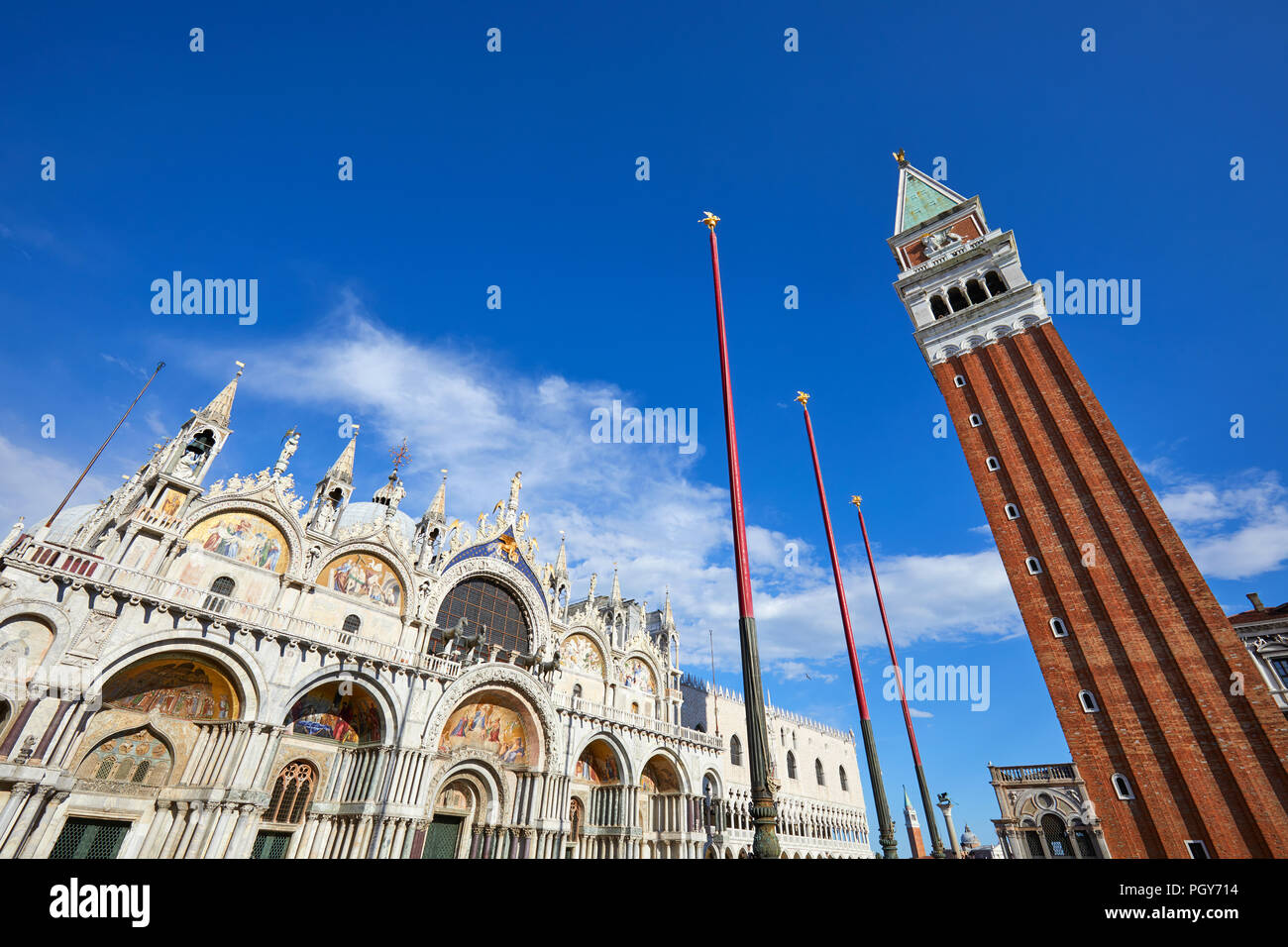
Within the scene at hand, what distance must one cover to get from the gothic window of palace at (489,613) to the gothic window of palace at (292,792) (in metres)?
6.42

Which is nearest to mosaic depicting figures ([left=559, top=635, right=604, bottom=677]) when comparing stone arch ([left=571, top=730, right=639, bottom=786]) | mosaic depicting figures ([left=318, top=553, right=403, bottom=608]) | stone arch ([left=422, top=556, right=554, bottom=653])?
stone arch ([left=422, top=556, right=554, bottom=653])

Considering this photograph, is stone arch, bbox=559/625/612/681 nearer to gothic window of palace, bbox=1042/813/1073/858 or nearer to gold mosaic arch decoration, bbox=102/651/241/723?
gold mosaic arch decoration, bbox=102/651/241/723

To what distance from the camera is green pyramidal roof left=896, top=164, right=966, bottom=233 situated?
3909 centimetres

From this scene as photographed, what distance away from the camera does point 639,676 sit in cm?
3341

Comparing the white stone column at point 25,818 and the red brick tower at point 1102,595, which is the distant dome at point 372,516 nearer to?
the white stone column at point 25,818

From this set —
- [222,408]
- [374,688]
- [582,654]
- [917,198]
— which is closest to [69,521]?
[222,408]

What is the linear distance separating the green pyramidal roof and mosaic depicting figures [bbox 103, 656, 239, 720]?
43735 mm

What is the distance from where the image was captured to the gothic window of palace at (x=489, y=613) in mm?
25844

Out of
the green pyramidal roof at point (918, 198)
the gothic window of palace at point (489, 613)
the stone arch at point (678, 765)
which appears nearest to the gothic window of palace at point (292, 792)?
the gothic window of palace at point (489, 613)

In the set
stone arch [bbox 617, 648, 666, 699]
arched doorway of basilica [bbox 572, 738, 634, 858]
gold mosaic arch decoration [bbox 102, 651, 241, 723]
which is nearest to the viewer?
gold mosaic arch decoration [bbox 102, 651, 241, 723]

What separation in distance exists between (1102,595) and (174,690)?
33.3 meters
